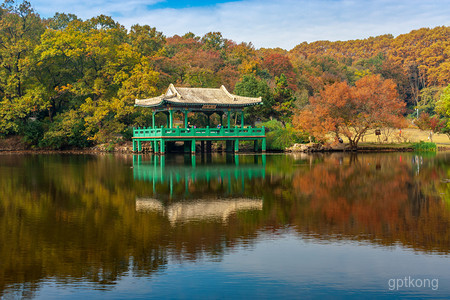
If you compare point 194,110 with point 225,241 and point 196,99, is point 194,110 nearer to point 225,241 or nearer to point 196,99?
point 196,99

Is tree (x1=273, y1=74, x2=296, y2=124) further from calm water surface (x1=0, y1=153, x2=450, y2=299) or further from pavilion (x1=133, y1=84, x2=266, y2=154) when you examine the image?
calm water surface (x1=0, y1=153, x2=450, y2=299)

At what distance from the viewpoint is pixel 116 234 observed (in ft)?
36.2

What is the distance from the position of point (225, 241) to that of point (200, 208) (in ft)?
13.2

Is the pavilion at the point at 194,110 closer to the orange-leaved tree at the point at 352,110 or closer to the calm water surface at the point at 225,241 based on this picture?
the orange-leaved tree at the point at 352,110

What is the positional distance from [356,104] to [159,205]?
1319 inches

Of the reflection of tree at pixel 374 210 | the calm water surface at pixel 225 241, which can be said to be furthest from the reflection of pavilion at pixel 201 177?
the reflection of tree at pixel 374 210

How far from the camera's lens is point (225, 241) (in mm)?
10312

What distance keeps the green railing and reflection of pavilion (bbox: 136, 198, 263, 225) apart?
25.7 meters

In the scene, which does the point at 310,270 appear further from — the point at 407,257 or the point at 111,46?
the point at 111,46

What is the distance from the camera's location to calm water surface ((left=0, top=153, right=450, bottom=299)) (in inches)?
306

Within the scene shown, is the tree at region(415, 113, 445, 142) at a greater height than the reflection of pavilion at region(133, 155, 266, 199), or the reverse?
the tree at region(415, 113, 445, 142)

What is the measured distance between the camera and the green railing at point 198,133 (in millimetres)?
41562

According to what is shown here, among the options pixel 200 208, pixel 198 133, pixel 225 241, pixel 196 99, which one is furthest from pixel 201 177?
pixel 196 99

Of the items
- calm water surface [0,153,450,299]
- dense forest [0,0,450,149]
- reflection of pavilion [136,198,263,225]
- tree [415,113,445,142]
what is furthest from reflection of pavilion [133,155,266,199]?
tree [415,113,445,142]
